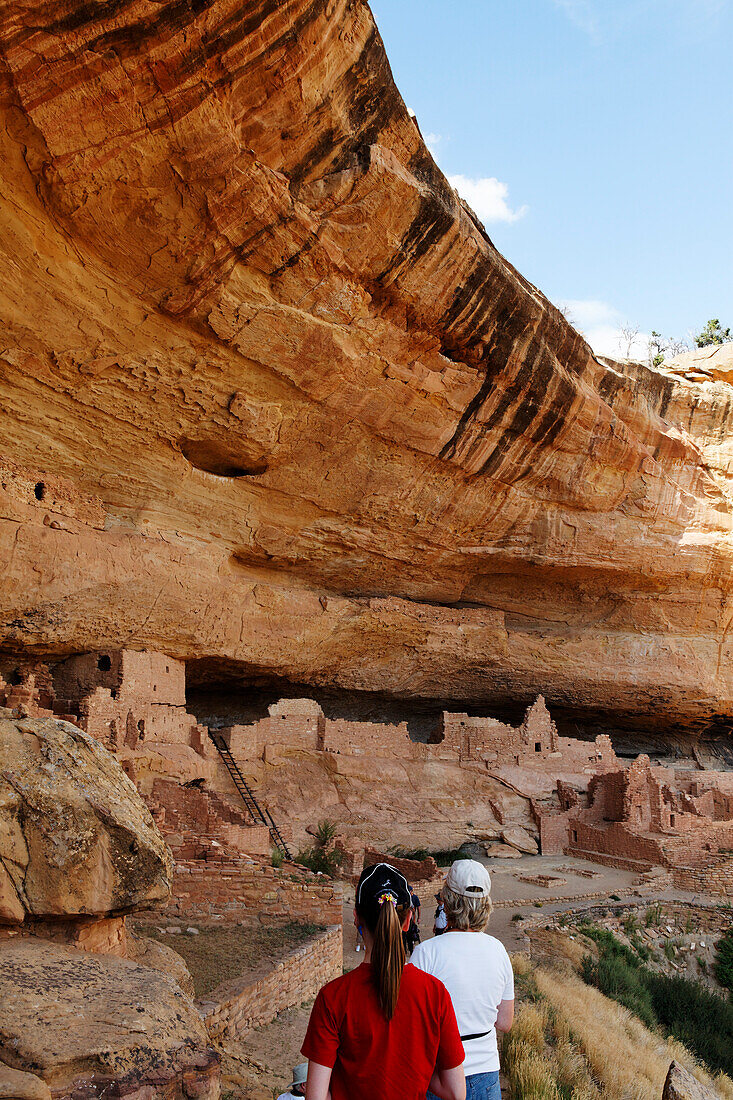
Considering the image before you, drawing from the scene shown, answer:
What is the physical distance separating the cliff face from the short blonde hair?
8063 millimetres

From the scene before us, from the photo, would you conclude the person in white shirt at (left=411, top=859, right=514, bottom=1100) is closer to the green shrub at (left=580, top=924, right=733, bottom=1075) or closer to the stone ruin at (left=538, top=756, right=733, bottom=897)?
the green shrub at (left=580, top=924, right=733, bottom=1075)

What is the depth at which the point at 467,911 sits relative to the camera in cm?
303

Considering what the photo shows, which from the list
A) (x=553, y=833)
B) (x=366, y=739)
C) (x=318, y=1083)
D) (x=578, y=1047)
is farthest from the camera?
(x=553, y=833)

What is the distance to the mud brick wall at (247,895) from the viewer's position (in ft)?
25.1

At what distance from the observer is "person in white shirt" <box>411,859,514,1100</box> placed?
292 centimetres

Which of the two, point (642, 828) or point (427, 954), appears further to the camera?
point (642, 828)

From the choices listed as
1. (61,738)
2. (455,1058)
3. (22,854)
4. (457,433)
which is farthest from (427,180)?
(455,1058)

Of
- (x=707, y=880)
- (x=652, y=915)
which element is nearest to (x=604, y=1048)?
(x=652, y=915)

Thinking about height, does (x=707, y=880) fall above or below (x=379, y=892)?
below

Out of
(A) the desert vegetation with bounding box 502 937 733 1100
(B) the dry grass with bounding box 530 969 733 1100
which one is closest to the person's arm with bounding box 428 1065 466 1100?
(A) the desert vegetation with bounding box 502 937 733 1100

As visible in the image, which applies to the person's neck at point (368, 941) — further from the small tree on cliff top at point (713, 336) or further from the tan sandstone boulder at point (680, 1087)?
the small tree on cliff top at point (713, 336)

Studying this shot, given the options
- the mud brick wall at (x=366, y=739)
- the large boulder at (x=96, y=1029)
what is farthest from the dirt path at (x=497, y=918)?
the mud brick wall at (x=366, y=739)

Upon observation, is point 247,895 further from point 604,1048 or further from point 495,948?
point 495,948

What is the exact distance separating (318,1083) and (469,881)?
0.95 metres
